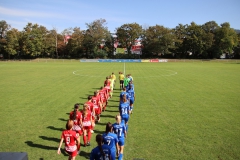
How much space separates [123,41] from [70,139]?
71.3 meters

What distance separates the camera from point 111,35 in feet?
254

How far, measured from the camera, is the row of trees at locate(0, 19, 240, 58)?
6862 centimetres

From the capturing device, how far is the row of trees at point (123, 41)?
68625mm

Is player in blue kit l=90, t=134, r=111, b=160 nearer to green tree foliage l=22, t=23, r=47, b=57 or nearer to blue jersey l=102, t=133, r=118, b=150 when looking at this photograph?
blue jersey l=102, t=133, r=118, b=150

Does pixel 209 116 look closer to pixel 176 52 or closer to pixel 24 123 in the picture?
pixel 24 123

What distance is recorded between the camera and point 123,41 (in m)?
75.0

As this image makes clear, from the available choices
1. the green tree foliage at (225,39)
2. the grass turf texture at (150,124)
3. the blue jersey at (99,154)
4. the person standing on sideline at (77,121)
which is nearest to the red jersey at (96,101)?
the grass turf texture at (150,124)

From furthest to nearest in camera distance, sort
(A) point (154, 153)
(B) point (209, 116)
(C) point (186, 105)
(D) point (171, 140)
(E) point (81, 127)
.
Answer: (C) point (186, 105), (B) point (209, 116), (D) point (171, 140), (E) point (81, 127), (A) point (154, 153)

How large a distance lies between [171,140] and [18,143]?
642 centimetres

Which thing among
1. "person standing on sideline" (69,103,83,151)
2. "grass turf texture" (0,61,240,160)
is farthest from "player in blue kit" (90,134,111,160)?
"person standing on sideline" (69,103,83,151)

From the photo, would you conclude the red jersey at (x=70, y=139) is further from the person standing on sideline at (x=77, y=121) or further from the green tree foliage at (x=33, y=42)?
the green tree foliage at (x=33, y=42)

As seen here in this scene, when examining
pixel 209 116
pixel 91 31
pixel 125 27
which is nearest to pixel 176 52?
pixel 125 27

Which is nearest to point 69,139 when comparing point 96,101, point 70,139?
point 70,139

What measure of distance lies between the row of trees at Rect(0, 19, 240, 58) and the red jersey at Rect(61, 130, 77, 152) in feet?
219
